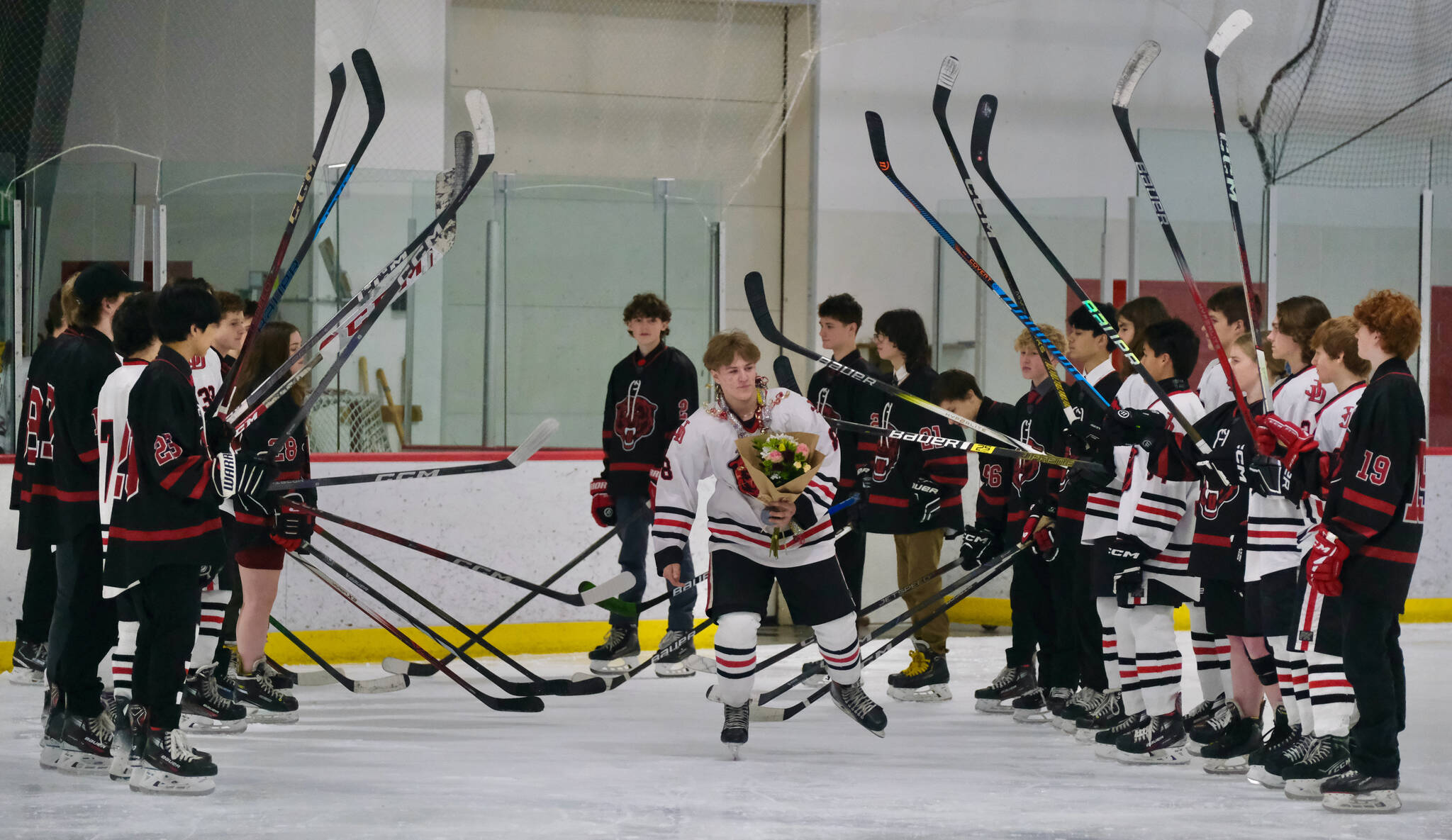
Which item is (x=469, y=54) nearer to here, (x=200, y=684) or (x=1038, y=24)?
(x=1038, y=24)

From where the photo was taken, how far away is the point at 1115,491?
130 inches

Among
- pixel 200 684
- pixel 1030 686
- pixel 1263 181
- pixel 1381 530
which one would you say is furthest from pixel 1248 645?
pixel 1263 181

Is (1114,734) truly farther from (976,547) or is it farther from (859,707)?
(976,547)

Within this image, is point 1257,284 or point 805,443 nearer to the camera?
point 805,443

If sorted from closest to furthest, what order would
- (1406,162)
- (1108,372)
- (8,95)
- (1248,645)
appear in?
(1248,645) < (1108,372) < (8,95) < (1406,162)

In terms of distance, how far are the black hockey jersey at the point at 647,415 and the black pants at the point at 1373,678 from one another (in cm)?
220

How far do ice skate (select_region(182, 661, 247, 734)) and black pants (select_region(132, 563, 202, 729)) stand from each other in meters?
0.69

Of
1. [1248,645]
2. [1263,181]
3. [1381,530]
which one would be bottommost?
[1248,645]

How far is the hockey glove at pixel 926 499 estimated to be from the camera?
402 centimetres

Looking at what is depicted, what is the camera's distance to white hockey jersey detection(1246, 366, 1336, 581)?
2.92m

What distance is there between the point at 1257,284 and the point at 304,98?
3942mm

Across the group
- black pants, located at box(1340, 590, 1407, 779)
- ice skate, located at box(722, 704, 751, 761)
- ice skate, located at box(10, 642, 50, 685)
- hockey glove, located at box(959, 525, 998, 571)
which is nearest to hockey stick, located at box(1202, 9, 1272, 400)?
black pants, located at box(1340, 590, 1407, 779)

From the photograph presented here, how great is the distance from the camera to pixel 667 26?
668 centimetres

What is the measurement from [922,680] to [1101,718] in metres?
0.72
